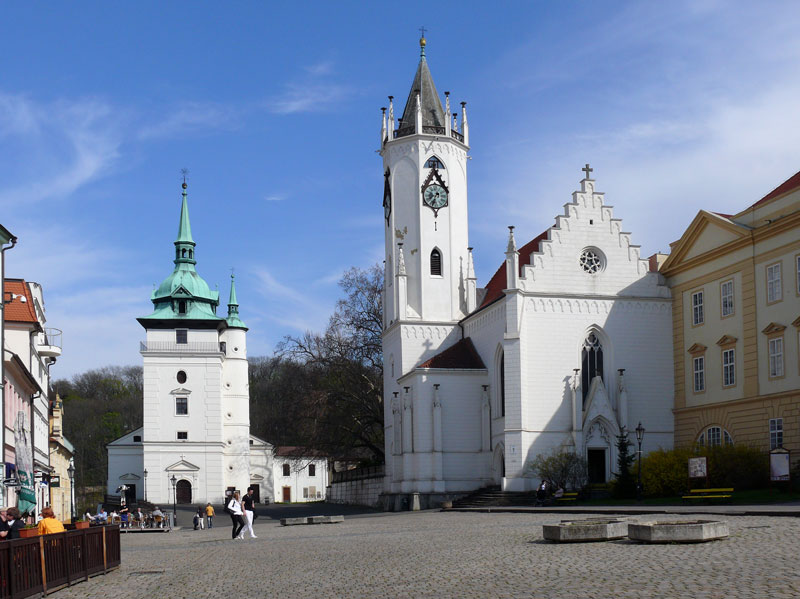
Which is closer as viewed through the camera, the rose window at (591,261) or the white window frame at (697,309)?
the white window frame at (697,309)

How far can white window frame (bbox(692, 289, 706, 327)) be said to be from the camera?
47.7 meters

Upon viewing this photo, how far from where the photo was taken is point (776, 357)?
4122 centimetres

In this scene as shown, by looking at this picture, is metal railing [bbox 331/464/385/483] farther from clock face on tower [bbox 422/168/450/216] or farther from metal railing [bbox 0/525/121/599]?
metal railing [bbox 0/525/121/599]

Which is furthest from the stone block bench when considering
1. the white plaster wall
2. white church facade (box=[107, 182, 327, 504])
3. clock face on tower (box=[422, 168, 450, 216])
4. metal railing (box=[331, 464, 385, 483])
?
the white plaster wall

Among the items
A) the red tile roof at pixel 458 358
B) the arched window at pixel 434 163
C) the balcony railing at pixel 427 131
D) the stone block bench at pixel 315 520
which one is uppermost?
the balcony railing at pixel 427 131

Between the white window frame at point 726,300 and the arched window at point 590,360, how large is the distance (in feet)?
22.4

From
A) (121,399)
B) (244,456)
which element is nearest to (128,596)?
(244,456)

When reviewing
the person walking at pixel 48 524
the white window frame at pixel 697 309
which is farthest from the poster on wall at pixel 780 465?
the person walking at pixel 48 524

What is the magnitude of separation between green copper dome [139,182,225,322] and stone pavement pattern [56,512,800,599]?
65716 millimetres

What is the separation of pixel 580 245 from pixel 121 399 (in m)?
87.3

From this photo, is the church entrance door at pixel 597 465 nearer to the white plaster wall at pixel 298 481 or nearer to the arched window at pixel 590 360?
the arched window at pixel 590 360

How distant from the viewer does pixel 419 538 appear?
81.3 ft

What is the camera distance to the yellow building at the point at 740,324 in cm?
4038

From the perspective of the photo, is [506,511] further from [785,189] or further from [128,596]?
[128,596]
